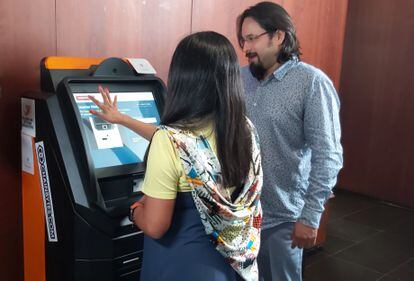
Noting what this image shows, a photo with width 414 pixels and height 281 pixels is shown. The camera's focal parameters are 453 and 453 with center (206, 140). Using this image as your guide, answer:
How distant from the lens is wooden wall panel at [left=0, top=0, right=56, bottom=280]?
168 centimetres

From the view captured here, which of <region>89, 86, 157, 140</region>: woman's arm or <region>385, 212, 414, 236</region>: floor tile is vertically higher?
<region>89, 86, 157, 140</region>: woman's arm

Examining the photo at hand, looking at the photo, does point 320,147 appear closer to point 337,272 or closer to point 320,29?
point 320,29

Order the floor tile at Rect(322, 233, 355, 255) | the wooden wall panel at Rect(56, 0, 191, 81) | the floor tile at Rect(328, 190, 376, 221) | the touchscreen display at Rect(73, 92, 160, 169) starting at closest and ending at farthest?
1. the touchscreen display at Rect(73, 92, 160, 169)
2. the wooden wall panel at Rect(56, 0, 191, 81)
3. the floor tile at Rect(322, 233, 355, 255)
4. the floor tile at Rect(328, 190, 376, 221)

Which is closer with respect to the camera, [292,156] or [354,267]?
[292,156]

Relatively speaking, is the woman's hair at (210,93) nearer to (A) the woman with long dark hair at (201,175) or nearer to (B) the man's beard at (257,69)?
(A) the woman with long dark hair at (201,175)

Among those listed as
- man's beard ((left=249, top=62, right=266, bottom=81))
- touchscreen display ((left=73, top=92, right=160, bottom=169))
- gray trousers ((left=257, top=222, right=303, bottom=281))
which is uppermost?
man's beard ((left=249, top=62, right=266, bottom=81))

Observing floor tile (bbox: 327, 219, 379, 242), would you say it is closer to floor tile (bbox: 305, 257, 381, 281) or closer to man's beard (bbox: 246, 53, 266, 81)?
floor tile (bbox: 305, 257, 381, 281)

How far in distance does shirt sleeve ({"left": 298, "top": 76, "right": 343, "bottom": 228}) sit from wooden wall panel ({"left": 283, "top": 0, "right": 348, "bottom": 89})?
4.68 ft

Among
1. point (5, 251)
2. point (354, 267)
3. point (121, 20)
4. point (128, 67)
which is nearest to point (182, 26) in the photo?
point (121, 20)

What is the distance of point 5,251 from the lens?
1.81 meters

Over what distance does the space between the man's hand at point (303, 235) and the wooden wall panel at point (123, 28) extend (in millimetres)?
1053

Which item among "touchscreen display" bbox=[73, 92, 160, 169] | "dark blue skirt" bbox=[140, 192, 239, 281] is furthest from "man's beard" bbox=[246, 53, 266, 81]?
"dark blue skirt" bbox=[140, 192, 239, 281]

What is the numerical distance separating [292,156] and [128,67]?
743mm

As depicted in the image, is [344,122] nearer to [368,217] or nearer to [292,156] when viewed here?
[368,217]
